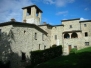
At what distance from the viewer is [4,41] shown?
2222 centimetres

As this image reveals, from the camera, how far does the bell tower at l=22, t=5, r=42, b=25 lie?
34.2m

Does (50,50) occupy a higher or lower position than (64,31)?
lower

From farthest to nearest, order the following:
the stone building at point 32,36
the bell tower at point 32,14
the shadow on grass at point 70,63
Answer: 1. the bell tower at point 32,14
2. the stone building at point 32,36
3. the shadow on grass at point 70,63

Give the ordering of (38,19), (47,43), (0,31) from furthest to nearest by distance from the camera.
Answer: (38,19), (47,43), (0,31)

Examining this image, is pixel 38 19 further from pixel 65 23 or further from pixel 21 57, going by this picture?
pixel 21 57

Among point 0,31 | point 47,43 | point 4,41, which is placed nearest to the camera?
point 4,41

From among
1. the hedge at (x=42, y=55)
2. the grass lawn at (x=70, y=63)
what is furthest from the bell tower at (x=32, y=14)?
the grass lawn at (x=70, y=63)

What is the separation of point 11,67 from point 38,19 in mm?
19525

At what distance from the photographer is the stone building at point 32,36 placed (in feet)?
72.0

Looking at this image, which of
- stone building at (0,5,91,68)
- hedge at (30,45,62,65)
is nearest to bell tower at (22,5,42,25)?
stone building at (0,5,91,68)

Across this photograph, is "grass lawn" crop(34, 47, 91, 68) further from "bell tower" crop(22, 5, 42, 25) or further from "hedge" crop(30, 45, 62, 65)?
"bell tower" crop(22, 5, 42, 25)

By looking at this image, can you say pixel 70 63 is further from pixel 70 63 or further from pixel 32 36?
pixel 32 36

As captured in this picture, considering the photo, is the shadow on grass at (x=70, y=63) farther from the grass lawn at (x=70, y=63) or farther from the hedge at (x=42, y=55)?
the hedge at (x=42, y=55)

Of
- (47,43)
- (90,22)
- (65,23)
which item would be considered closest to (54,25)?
(65,23)
